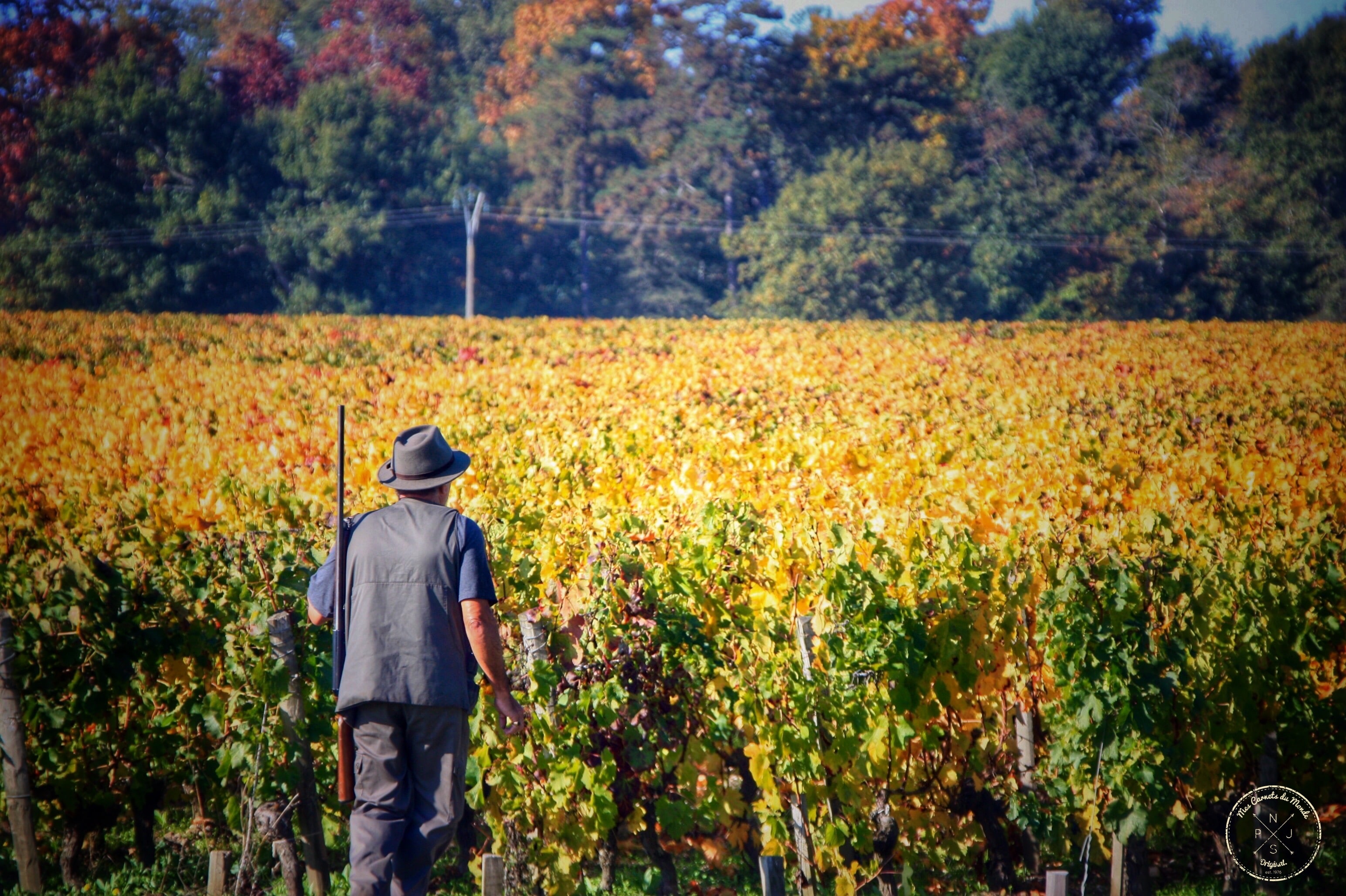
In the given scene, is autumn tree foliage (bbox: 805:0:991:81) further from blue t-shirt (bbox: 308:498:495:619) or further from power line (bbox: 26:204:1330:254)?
blue t-shirt (bbox: 308:498:495:619)

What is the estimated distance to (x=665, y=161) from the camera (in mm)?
16719

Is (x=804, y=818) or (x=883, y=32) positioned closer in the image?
(x=804, y=818)

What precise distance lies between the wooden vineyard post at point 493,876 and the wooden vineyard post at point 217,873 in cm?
84

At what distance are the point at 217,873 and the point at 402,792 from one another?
919 millimetres

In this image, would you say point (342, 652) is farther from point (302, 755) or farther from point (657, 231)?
point (657, 231)

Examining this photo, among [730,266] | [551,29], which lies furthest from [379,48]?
[730,266]

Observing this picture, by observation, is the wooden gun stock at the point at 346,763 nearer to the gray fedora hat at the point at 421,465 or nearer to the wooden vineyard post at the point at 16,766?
the gray fedora hat at the point at 421,465

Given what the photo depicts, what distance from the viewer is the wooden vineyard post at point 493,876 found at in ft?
9.34

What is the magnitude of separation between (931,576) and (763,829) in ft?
2.96

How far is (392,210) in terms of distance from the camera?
16.2 m

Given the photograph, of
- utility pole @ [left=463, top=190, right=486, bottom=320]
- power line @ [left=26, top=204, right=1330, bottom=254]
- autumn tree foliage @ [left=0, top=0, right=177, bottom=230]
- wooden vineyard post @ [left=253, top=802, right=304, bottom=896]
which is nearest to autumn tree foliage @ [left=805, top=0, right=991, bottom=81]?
power line @ [left=26, top=204, right=1330, bottom=254]

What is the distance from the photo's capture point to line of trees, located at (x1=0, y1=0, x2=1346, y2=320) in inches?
429

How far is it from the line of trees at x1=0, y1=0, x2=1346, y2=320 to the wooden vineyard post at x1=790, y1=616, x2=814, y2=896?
8.49 meters

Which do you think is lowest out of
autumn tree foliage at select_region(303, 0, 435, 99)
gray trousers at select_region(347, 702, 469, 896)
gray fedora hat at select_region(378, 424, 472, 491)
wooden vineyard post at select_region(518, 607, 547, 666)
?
gray trousers at select_region(347, 702, 469, 896)
